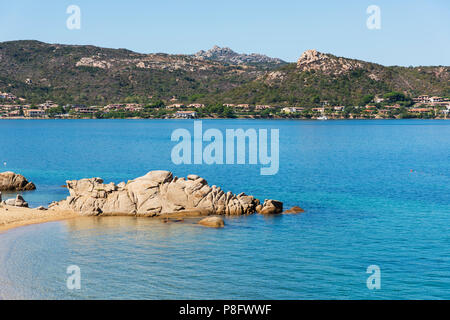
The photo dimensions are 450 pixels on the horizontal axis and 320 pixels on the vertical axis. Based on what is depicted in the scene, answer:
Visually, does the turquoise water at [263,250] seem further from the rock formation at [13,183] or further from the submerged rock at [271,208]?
the rock formation at [13,183]

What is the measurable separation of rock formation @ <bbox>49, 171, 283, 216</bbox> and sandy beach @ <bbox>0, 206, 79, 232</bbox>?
1.32 meters

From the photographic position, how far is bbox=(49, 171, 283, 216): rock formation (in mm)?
39938

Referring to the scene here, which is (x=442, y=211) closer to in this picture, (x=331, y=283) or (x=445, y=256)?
(x=445, y=256)

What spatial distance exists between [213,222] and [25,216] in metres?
13.8

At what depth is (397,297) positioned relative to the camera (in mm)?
23641

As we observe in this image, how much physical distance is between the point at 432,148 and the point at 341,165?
4007 centimetres

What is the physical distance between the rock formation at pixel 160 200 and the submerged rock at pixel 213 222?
11.4ft

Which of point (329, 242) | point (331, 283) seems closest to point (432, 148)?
point (329, 242)

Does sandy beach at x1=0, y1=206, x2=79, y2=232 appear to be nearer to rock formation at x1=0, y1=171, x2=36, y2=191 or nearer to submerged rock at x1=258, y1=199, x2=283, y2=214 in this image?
rock formation at x1=0, y1=171, x2=36, y2=191

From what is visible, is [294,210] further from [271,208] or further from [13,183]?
[13,183]
